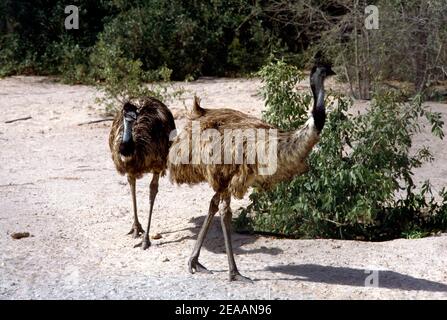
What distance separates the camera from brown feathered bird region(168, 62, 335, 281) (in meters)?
5.17

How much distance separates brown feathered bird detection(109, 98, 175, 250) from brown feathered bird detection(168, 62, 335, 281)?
1.99 ft

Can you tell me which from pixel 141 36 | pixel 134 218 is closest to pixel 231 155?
pixel 134 218

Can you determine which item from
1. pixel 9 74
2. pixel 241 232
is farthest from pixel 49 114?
pixel 241 232

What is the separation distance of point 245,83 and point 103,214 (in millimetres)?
8136

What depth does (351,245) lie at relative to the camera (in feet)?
21.1

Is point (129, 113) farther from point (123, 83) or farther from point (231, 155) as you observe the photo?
point (123, 83)

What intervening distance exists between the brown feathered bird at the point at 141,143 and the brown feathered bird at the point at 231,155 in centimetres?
61

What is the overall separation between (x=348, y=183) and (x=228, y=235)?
172 cm

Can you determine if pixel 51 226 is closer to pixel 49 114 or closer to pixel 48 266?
pixel 48 266

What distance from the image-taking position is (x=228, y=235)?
5652 millimetres

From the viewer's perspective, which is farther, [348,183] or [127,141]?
[348,183]

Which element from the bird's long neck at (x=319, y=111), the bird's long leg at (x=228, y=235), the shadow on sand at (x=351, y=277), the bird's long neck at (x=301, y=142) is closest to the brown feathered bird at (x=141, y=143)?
the bird's long leg at (x=228, y=235)

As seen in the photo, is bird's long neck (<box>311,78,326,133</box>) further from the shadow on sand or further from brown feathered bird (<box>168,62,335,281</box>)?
the shadow on sand

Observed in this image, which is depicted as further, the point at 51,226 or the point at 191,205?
the point at 191,205
